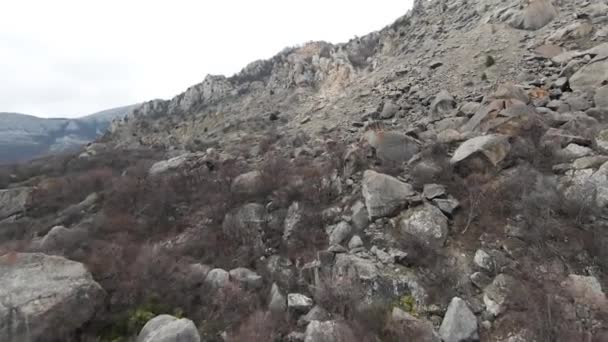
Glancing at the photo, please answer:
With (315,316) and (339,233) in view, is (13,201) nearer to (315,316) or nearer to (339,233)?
(339,233)

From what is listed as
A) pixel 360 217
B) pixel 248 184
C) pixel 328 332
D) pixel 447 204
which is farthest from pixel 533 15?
pixel 328 332

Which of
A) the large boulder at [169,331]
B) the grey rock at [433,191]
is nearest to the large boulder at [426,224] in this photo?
the grey rock at [433,191]

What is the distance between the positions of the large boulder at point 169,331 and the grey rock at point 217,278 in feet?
5.00

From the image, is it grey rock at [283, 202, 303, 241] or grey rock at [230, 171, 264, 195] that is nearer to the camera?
grey rock at [283, 202, 303, 241]

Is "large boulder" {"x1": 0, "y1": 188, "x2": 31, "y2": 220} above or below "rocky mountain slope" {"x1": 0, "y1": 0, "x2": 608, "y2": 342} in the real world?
above

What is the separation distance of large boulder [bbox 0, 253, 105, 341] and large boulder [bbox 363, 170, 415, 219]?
A: 703 cm

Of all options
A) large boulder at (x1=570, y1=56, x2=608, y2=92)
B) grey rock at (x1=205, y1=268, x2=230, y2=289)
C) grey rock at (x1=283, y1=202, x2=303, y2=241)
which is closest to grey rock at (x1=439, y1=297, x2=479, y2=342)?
grey rock at (x1=283, y1=202, x2=303, y2=241)

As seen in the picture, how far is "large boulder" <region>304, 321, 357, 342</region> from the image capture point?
5980mm

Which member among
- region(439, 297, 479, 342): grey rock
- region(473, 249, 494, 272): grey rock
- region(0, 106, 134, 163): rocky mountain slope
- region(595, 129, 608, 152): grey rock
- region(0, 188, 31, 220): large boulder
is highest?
region(0, 106, 134, 163): rocky mountain slope

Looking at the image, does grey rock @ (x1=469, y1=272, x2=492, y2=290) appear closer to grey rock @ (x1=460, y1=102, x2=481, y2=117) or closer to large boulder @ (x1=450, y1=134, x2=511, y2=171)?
large boulder @ (x1=450, y1=134, x2=511, y2=171)

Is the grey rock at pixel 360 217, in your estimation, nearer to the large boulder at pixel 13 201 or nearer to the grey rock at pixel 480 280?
the grey rock at pixel 480 280

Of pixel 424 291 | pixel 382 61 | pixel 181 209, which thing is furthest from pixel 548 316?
pixel 382 61

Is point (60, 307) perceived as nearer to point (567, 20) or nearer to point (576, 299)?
point (576, 299)

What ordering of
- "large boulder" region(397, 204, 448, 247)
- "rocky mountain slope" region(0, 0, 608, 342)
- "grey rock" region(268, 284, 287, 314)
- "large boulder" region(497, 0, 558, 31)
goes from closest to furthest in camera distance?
"rocky mountain slope" region(0, 0, 608, 342) < "grey rock" region(268, 284, 287, 314) < "large boulder" region(397, 204, 448, 247) < "large boulder" region(497, 0, 558, 31)
